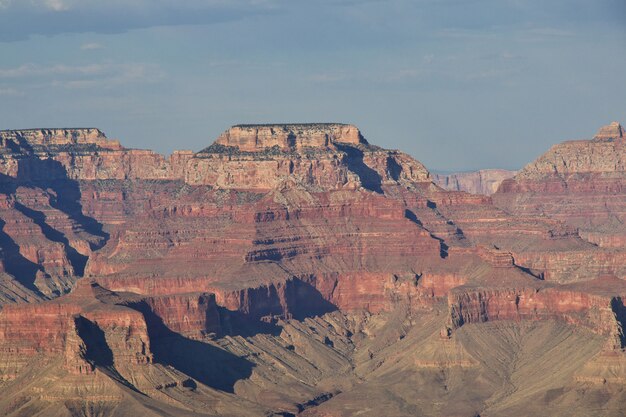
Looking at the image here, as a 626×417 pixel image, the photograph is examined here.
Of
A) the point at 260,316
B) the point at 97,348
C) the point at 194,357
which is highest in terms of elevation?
the point at 260,316

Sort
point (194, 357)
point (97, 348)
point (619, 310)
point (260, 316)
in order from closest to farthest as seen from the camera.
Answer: point (97, 348) → point (194, 357) → point (619, 310) → point (260, 316)

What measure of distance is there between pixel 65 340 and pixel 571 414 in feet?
109

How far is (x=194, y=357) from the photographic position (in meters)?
173

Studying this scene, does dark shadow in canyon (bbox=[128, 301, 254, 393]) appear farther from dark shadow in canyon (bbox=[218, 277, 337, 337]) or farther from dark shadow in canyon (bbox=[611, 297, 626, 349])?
dark shadow in canyon (bbox=[611, 297, 626, 349])

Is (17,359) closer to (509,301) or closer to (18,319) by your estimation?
(18,319)

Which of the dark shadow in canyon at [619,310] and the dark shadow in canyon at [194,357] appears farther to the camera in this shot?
the dark shadow in canyon at [619,310]

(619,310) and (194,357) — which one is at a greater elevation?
(619,310)

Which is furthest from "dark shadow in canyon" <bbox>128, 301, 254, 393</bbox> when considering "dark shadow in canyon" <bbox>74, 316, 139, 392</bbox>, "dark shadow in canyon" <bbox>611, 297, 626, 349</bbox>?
"dark shadow in canyon" <bbox>611, 297, 626, 349</bbox>

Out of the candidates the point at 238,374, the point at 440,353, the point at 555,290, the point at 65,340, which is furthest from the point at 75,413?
the point at 555,290

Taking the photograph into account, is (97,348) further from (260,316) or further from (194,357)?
(260,316)

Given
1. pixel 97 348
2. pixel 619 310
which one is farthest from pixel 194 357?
pixel 619 310

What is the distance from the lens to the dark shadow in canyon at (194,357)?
169000 mm

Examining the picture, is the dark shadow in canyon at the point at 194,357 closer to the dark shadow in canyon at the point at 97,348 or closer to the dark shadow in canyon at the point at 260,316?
the dark shadow in canyon at the point at 97,348

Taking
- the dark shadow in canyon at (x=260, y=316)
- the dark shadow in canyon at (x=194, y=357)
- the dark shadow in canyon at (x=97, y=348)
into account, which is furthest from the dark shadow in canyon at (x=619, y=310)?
the dark shadow in canyon at (x=97, y=348)
